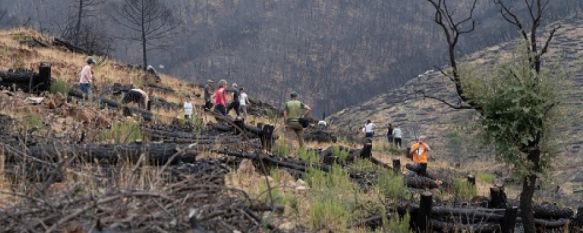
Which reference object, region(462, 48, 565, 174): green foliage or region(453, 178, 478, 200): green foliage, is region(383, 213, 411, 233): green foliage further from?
region(453, 178, 478, 200): green foliage

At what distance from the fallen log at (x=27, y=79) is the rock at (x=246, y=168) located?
7055 mm

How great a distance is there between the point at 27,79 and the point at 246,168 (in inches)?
352

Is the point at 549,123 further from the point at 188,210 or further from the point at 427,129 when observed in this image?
the point at 427,129

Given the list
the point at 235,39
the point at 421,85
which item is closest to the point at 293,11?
the point at 235,39

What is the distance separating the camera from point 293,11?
17650 centimetres

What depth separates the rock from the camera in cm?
960

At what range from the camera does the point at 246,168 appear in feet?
32.0

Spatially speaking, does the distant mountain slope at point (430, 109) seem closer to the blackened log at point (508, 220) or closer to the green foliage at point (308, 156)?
the green foliage at point (308, 156)

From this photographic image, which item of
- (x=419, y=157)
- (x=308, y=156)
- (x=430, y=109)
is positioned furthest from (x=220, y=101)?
(x=430, y=109)

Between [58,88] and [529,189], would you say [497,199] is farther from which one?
[58,88]

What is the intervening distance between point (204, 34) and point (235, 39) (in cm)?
1127

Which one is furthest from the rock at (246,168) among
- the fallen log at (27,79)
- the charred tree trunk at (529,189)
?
the fallen log at (27,79)

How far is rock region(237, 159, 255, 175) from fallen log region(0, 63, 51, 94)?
7.05m

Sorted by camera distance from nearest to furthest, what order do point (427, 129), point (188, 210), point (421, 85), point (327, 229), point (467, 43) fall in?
point (188, 210), point (327, 229), point (427, 129), point (421, 85), point (467, 43)
